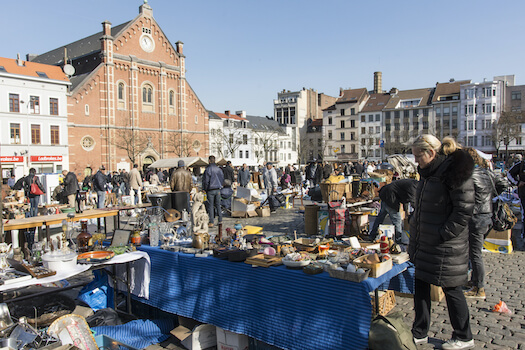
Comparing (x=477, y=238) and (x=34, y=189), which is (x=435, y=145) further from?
(x=34, y=189)

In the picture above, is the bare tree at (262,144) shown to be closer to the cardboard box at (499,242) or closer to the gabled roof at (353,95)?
the gabled roof at (353,95)

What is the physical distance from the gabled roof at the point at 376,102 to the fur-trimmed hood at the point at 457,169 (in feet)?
213

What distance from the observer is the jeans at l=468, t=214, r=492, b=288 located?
5.01 m

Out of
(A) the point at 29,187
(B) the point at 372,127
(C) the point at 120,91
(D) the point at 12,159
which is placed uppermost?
(C) the point at 120,91

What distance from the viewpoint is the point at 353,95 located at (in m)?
67.9

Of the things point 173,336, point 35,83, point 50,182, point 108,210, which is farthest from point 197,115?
point 173,336

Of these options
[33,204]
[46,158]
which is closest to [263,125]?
[46,158]

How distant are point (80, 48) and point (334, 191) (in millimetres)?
44557

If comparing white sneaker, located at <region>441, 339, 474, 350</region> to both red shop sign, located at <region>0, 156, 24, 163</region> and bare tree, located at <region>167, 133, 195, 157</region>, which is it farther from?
bare tree, located at <region>167, 133, 195, 157</region>

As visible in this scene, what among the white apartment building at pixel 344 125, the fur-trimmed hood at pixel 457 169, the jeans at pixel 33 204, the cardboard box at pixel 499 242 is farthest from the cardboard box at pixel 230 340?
the white apartment building at pixel 344 125

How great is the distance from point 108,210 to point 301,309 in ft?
18.4

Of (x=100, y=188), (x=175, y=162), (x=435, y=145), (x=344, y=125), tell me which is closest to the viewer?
(x=435, y=145)

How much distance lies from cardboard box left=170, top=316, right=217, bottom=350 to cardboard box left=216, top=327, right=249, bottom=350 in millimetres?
147

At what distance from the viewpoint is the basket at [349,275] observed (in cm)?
328
